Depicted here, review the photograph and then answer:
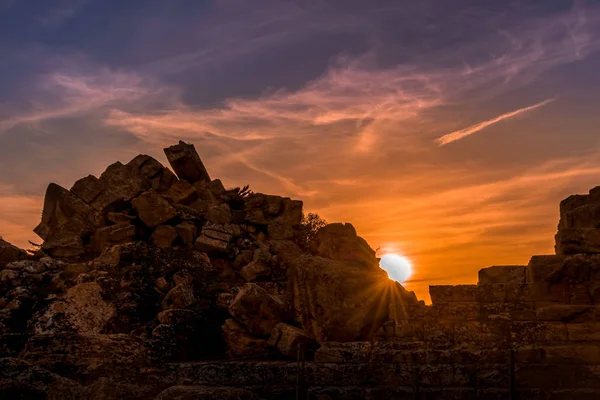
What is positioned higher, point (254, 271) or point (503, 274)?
point (254, 271)

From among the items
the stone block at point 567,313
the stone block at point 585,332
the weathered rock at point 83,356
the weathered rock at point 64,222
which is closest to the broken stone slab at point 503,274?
the stone block at point 567,313

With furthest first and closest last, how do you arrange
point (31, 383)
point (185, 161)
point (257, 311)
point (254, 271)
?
point (185, 161) → point (254, 271) → point (257, 311) → point (31, 383)

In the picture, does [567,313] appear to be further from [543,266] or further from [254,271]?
[254,271]

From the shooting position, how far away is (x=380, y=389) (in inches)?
422

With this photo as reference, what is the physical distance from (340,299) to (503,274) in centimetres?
335

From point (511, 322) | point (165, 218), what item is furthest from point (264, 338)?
point (165, 218)

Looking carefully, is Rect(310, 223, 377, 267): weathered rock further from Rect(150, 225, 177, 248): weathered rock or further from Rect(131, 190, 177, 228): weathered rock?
Answer: Rect(131, 190, 177, 228): weathered rock

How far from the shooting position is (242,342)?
1328 centimetres

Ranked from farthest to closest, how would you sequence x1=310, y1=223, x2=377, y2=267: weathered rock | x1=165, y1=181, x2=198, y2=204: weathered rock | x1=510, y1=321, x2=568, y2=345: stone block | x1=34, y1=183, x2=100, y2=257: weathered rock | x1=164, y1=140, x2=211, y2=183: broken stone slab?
x1=164, y1=140, x2=211, y2=183: broken stone slab, x1=165, y1=181, x2=198, y2=204: weathered rock, x1=34, y1=183, x2=100, y2=257: weathered rock, x1=310, y1=223, x2=377, y2=267: weathered rock, x1=510, y1=321, x2=568, y2=345: stone block

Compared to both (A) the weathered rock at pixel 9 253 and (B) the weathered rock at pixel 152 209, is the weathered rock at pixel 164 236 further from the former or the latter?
(A) the weathered rock at pixel 9 253

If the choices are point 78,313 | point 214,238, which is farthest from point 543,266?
point 214,238

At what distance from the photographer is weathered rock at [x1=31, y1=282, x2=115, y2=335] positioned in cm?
1605

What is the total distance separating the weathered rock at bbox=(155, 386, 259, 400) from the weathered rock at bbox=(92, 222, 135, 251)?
12300mm

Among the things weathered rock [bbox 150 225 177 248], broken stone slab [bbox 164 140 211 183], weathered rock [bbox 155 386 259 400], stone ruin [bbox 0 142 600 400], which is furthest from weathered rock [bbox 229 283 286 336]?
broken stone slab [bbox 164 140 211 183]
